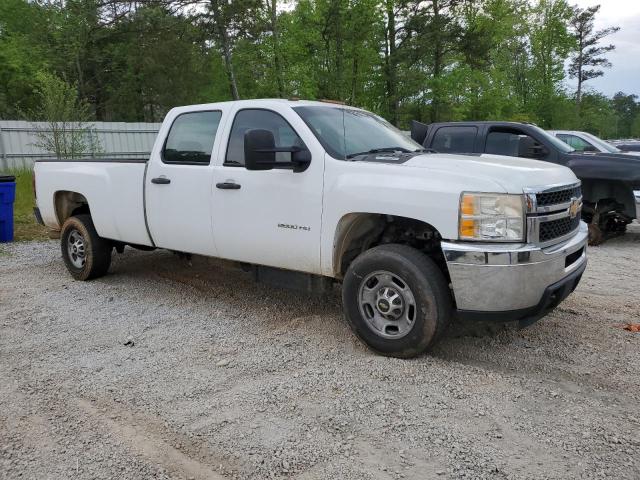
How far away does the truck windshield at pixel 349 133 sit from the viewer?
4488 mm

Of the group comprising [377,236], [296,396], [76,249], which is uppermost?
[377,236]

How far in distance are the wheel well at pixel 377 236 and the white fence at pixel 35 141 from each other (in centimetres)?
1198

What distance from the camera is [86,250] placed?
648cm

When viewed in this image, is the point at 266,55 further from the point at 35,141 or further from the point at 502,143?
the point at 502,143

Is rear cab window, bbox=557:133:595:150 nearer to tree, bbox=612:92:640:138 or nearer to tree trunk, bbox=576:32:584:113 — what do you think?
tree trunk, bbox=576:32:584:113

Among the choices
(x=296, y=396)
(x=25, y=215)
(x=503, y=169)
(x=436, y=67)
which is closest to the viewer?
(x=296, y=396)

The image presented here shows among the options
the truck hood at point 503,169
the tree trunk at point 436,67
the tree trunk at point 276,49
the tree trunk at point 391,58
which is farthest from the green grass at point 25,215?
the tree trunk at point 436,67

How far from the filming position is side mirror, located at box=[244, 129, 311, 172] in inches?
163

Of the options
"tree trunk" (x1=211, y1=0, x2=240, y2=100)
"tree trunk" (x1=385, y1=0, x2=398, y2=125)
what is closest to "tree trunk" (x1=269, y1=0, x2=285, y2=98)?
"tree trunk" (x1=211, y1=0, x2=240, y2=100)

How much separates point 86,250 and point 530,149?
6526mm

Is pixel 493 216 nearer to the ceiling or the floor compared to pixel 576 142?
nearer to the floor

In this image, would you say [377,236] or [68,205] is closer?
[377,236]

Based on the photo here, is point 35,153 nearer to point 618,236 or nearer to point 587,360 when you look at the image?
point 618,236

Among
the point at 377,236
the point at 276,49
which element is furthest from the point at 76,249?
the point at 276,49
